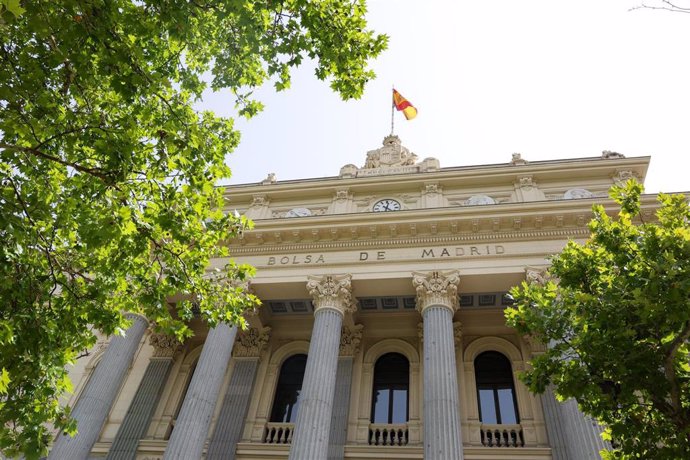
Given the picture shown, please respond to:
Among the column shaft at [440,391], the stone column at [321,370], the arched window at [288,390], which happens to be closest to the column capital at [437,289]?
the column shaft at [440,391]

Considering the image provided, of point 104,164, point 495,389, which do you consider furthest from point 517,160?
point 104,164

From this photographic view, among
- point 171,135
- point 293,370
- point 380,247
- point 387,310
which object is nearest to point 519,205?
point 380,247

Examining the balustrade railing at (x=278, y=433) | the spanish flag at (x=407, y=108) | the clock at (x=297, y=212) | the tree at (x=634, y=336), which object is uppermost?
the spanish flag at (x=407, y=108)

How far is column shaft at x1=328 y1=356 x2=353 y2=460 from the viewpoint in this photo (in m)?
14.5

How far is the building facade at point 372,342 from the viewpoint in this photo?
1346 centimetres

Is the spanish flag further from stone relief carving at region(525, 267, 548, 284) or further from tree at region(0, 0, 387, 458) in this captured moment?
tree at region(0, 0, 387, 458)

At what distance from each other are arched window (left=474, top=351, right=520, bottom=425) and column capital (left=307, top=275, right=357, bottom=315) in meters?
5.25

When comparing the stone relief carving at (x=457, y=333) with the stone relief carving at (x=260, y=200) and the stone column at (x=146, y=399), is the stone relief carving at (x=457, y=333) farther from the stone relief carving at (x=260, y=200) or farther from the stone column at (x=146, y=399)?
the stone column at (x=146, y=399)

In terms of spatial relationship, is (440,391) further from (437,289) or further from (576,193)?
(576,193)

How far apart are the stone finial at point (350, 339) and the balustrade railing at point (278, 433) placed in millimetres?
3058

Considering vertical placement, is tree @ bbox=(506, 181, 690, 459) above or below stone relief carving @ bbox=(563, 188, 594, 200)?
below

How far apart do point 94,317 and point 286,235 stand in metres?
9.49

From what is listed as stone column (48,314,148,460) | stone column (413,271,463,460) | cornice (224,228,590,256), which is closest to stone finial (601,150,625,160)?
cornice (224,228,590,256)

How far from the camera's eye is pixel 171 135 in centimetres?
759
